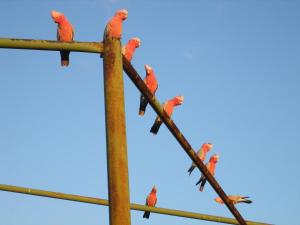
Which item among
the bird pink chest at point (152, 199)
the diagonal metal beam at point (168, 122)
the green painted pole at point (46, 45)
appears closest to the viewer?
the green painted pole at point (46, 45)

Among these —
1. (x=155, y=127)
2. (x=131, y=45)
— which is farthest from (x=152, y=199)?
(x=131, y=45)

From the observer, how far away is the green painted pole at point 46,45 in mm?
2818

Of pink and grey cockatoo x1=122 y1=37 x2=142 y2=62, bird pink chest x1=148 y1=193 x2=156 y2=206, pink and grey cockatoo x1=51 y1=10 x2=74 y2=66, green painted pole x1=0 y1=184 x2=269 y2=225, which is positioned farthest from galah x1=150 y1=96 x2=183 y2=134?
bird pink chest x1=148 y1=193 x2=156 y2=206

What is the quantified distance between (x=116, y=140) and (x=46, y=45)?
798mm

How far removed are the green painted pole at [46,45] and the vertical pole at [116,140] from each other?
0.13 meters

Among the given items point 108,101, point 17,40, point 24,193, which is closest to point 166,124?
point 108,101

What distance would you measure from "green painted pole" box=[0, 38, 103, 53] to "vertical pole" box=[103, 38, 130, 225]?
13 centimetres

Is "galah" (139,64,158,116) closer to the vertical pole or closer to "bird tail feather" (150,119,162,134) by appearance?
"bird tail feather" (150,119,162,134)

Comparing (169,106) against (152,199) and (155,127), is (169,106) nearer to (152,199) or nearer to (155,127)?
(155,127)

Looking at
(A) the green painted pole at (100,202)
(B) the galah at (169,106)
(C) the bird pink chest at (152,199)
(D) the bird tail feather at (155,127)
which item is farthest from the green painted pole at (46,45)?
(C) the bird pink chest at (152,199)

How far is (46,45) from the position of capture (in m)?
2.86

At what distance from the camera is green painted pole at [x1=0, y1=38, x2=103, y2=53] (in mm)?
2818

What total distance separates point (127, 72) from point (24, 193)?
132 inches

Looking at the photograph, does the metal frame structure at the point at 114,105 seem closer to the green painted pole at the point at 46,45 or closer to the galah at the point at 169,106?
the green painted pole at the point at 46,45
